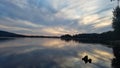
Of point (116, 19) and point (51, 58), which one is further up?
point (116, 19)

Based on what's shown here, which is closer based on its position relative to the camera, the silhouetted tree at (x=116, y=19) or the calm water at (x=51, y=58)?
the calm water at (x=51, y=58)

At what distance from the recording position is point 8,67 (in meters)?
42.5

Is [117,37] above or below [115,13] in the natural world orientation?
below

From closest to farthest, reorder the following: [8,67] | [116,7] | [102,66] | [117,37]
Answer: [8,67]
[102,66]
[116,7]
[117,37]

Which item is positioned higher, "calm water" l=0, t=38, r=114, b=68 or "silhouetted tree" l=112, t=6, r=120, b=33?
"silhouetted tree" l=112, t=6, r=120, b=33

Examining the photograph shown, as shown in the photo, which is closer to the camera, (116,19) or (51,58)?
(51,58)

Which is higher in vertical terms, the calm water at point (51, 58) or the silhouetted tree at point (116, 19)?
the silhouetted tree at point (116, 19)

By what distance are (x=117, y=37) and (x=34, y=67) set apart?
115791mm

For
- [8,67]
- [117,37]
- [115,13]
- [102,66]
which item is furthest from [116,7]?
[8,67]

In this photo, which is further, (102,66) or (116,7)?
(116,7)

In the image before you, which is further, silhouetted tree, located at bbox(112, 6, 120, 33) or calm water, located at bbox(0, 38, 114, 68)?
silhouetted tree, located at bbox(112, 6, 120, 33)

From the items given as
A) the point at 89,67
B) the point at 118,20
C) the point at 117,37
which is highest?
the point at 118,20

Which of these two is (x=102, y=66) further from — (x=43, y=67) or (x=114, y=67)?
(x=43, y=67)

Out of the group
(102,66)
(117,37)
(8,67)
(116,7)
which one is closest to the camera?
(8,67)
